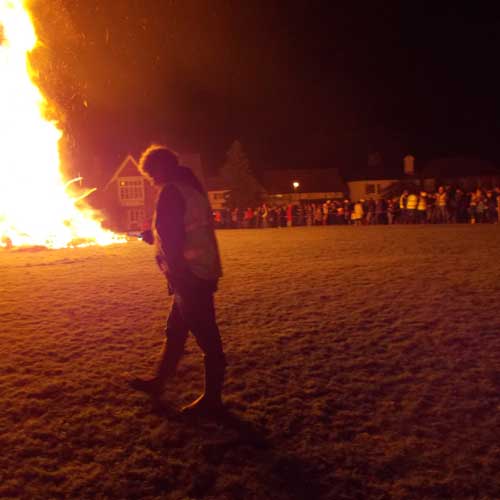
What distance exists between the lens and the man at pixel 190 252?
3500mm

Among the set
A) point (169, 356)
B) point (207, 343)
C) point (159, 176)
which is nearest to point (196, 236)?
point (159, 176)

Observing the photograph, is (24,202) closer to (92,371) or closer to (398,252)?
(398,252)

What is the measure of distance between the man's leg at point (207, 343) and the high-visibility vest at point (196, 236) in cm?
18

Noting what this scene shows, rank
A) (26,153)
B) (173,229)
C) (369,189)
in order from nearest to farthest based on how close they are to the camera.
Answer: (173,229) → (26,153) → (369,189)

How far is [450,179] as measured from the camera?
5869 cm

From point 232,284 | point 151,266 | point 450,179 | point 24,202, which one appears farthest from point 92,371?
point 450,179

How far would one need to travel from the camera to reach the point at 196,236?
11.6ft

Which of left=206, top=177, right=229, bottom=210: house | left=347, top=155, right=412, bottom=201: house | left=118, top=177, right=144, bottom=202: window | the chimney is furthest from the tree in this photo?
the chimney

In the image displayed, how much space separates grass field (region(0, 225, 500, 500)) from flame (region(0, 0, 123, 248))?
9.08 m

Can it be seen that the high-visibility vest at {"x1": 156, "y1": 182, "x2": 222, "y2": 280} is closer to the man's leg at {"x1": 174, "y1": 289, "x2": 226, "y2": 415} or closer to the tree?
the man's leg at {"x1": 174, "y1": 289, "x2": 226, "y2": 415}

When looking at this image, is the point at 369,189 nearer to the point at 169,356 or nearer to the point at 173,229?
the point at 169,356

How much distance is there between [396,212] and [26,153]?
2036 centimetres

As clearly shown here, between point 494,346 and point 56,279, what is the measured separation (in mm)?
8596

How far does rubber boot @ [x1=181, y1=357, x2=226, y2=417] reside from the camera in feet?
11.8
